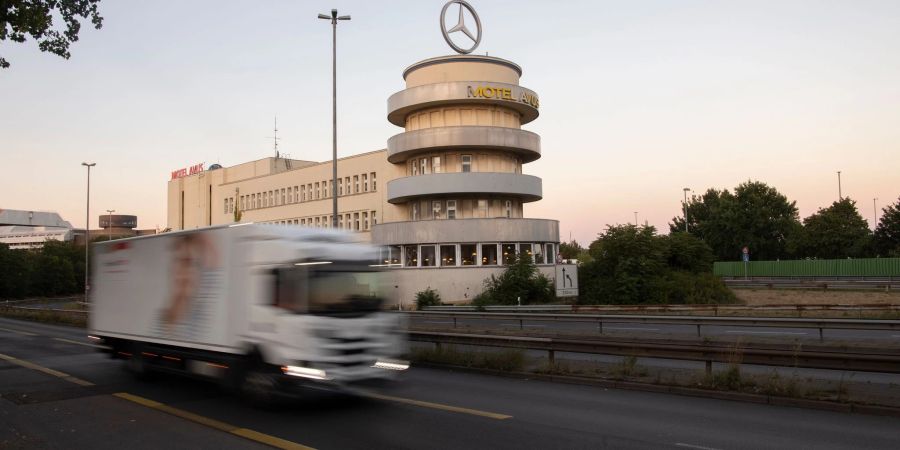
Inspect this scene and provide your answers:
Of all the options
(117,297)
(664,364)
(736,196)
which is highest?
(736,196)

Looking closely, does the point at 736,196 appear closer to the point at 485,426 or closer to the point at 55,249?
the point at 485,426

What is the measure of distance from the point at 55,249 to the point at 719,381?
10845 centimetres

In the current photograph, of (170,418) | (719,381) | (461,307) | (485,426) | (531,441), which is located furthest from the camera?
(461,307)

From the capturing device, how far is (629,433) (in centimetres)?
862

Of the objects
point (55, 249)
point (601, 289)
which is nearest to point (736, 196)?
point (601, 289)

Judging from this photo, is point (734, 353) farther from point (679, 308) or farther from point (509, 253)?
point (509, 253)

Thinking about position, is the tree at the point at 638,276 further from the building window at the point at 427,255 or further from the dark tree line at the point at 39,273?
the dark tree line at the point at 39,273

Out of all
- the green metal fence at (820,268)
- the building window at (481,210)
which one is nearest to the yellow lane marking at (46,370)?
the building window at (481,210)

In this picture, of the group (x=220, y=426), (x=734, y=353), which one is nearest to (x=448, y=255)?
(x=734, y=353)

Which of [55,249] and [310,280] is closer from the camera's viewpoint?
[310,280]

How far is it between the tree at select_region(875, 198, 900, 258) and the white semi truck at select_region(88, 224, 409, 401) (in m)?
74.0

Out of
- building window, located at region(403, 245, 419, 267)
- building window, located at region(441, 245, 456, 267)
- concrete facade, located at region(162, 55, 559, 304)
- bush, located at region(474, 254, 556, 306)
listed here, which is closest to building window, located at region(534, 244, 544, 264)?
concrete facade, located at region(162, 55, 559, 304)

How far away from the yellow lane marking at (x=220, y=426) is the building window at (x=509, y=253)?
32535 mm

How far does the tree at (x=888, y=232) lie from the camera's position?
6988 centimetres
